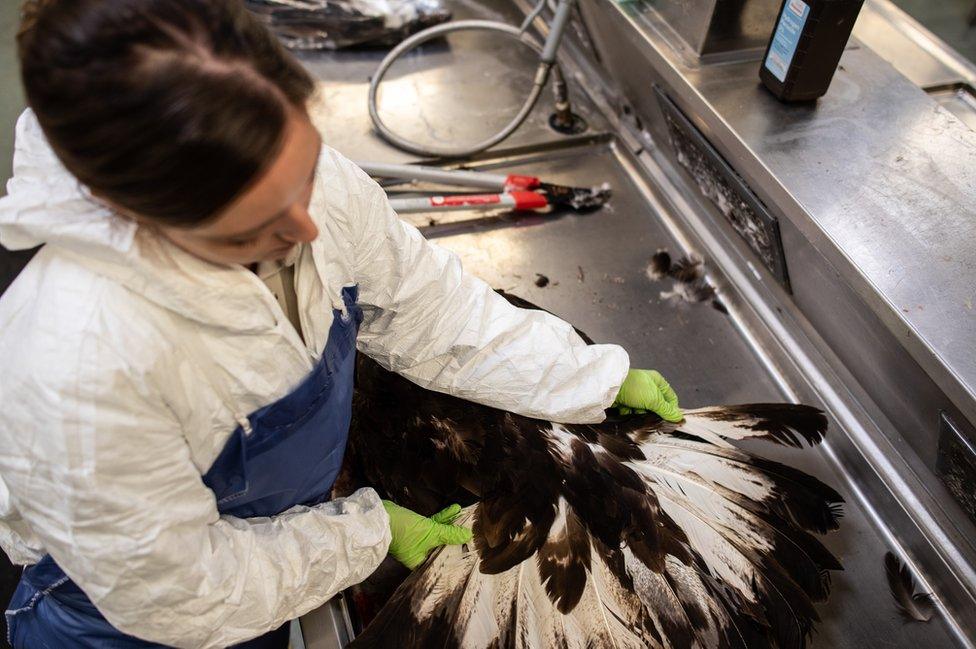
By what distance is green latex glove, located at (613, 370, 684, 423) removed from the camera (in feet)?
4.52

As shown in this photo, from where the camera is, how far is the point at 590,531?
1211mm

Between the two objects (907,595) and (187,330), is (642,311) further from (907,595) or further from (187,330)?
(187,330)

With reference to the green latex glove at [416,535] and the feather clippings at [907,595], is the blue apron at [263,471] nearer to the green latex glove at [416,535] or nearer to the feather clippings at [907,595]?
the green latex glove at [416,535]

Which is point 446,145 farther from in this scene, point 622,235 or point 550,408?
point 550,408

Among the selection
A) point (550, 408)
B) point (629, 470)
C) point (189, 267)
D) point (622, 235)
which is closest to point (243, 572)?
point (189, 267)

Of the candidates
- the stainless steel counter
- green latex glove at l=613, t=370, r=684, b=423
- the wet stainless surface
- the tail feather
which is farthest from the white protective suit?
the wet stainless surface

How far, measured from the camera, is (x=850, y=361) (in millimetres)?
1485

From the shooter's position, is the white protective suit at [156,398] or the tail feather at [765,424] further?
the tail feather at [765,424]

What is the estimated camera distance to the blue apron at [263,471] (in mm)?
940

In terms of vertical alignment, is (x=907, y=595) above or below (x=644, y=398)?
below

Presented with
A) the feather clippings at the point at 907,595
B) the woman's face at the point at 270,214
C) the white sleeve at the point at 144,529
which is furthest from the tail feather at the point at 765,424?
the woman's face at the point at 270,214

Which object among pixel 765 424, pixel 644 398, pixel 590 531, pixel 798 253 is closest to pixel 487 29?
pixel 798 253

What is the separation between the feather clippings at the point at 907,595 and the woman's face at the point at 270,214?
1.38 metres

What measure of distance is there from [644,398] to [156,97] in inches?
41.4
